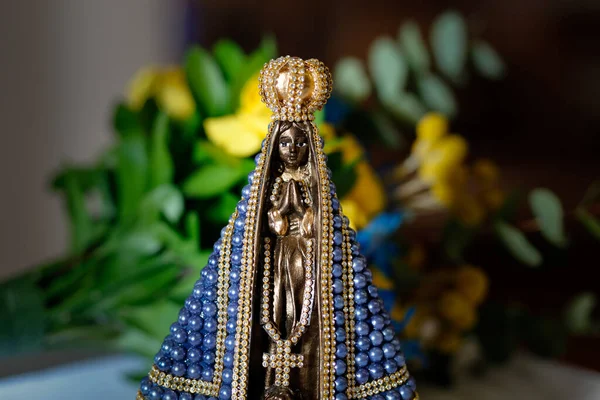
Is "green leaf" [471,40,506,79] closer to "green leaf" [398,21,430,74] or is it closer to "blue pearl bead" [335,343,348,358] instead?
"green leaf" [398,21,430,74]

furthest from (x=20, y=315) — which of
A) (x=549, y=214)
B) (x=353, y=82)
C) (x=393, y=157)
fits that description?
(x=393, y=157)

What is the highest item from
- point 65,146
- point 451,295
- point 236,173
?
point 65,146

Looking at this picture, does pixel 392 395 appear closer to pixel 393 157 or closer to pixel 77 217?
pixel 77 217

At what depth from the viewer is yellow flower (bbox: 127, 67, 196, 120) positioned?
897 mm

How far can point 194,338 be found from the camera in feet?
1.77

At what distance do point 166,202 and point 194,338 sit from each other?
0.70 ft

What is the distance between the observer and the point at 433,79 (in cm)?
92

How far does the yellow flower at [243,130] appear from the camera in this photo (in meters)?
0.65

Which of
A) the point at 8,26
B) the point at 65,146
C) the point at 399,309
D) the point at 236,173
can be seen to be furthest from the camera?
the point at 65,146

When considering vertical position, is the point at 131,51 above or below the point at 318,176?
above

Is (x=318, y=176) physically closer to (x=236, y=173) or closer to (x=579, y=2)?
(x=236, y=173)

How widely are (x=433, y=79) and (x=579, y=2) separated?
0.89 m

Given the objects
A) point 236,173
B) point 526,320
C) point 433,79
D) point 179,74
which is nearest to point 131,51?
point 179,74

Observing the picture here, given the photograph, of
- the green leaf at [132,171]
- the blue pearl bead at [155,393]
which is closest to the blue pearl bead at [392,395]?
the blue pearl bead at [155,393]
